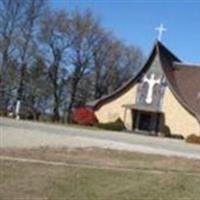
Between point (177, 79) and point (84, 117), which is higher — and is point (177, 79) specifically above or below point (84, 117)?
above

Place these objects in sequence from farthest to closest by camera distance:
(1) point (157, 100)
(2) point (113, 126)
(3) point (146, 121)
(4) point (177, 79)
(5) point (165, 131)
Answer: (4) point (177, 79) < (3) point (146, 121) < (1) point (157, 100) < (5) point (165, 131) < (2) point (113, 126)

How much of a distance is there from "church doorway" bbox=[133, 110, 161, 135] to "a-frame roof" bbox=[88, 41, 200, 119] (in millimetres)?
2702

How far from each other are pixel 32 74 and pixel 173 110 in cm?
1898

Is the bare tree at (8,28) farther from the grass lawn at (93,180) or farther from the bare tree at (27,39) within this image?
the grass lawn at (93,180)

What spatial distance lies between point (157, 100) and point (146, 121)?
2308 millimetres

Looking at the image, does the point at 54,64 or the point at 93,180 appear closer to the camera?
the point at 93,180

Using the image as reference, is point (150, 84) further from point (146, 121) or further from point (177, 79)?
point (146, 121)

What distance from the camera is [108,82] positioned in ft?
273

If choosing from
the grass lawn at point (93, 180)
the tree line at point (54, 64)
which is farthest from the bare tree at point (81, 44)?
the grass lawn at point (93, 180)

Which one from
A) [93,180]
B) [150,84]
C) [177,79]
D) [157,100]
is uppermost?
[177,79]

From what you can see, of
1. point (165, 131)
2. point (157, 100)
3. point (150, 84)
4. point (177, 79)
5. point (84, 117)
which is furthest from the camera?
point (177, 79)

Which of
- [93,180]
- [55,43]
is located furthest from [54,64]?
[93,180]

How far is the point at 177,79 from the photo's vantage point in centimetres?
6625

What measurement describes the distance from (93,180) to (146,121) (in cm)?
5042
